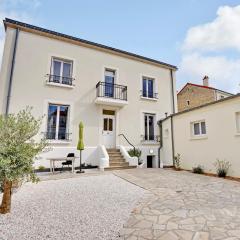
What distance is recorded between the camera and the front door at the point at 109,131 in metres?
12.3

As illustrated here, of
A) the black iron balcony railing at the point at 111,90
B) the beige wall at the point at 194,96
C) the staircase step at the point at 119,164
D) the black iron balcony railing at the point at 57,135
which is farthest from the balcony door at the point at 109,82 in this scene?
the beige wall at the point at 194,96

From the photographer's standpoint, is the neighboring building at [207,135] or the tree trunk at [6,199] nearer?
the tree trunk at [6,199]

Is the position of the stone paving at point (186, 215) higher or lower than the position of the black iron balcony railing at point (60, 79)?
lower

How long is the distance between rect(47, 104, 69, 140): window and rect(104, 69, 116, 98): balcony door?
3.08 meters

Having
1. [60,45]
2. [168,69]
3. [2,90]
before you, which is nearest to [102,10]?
[60,45]

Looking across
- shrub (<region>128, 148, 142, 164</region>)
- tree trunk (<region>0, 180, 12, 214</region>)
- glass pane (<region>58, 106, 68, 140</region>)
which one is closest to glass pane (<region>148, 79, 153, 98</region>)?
shrub (<region>128, 148, 142, 164</region>)

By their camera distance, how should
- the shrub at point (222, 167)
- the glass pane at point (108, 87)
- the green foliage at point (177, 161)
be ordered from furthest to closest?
the glass pane at point (108, 87) → the green foliage at point (177, 161) → the shrub at point (222, 167)

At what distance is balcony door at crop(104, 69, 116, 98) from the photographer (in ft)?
41.8

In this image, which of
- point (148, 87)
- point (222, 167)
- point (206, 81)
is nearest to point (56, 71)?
point (148, 87)

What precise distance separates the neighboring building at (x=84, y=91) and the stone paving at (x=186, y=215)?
5559 mm

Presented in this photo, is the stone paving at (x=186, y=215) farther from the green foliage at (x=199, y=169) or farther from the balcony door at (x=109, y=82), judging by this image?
the balcony door at (x=109, y=82)

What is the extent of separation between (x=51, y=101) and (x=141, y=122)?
6.29m

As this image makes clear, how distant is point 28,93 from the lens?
1052cm

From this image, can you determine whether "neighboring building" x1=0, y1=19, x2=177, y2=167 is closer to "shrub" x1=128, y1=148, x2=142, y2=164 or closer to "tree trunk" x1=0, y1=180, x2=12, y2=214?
"shrub" x1=128, y1=148, x2=142, y2=164
